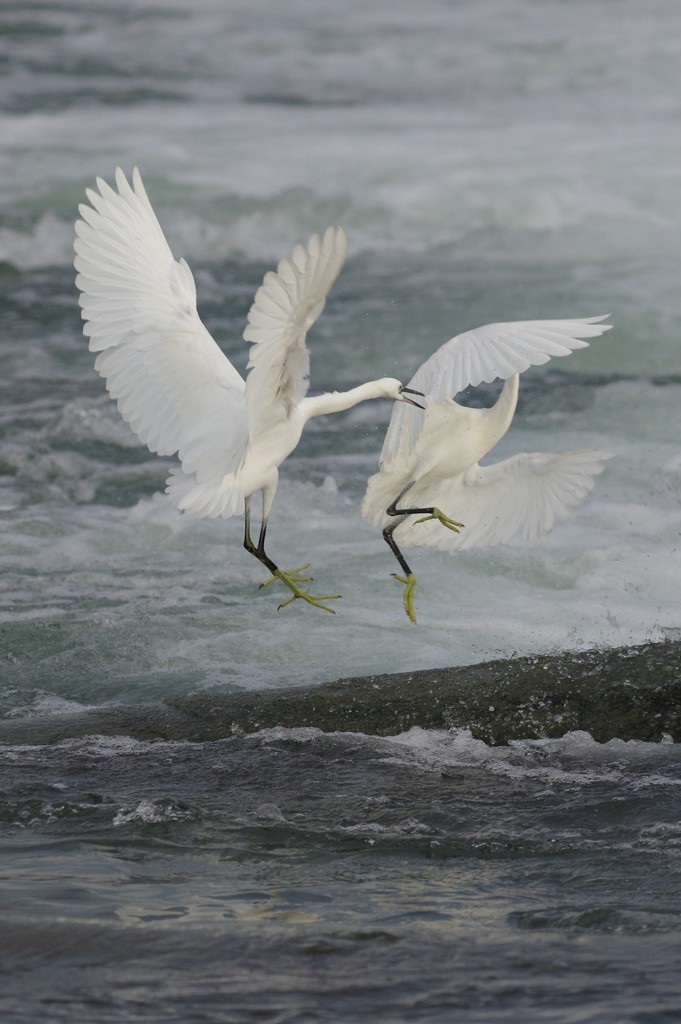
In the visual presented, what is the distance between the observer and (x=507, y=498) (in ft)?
20.8

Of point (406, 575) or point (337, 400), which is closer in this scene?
point (337, 400)

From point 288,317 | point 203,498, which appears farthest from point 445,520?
point 288,317

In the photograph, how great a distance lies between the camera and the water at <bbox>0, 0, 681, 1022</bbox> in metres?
3.57

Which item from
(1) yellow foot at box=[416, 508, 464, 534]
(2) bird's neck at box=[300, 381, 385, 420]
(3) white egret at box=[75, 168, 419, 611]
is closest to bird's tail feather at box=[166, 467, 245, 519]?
(3) white egret at box=[75, 168, 419, 611]

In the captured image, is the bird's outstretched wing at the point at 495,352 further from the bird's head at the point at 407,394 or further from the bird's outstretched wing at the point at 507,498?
the bird's outstretched wing at the point at 507,498

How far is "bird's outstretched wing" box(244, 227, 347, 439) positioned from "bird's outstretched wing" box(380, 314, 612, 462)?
2.10 ft

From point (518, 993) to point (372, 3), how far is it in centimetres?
2703

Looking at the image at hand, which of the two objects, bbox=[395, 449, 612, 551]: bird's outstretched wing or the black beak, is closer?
the black beak

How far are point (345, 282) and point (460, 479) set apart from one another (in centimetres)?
848

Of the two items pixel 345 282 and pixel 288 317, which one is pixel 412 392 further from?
pixel 345 282

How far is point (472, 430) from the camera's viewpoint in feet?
20.6

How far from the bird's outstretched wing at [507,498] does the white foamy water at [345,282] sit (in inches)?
19.7

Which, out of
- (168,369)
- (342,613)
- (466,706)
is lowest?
(342,613)

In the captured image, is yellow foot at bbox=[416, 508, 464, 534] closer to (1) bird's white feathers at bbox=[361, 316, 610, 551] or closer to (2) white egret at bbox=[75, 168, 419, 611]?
(1) bird's white feathers at bbox=[361, 316, 610, 551]
